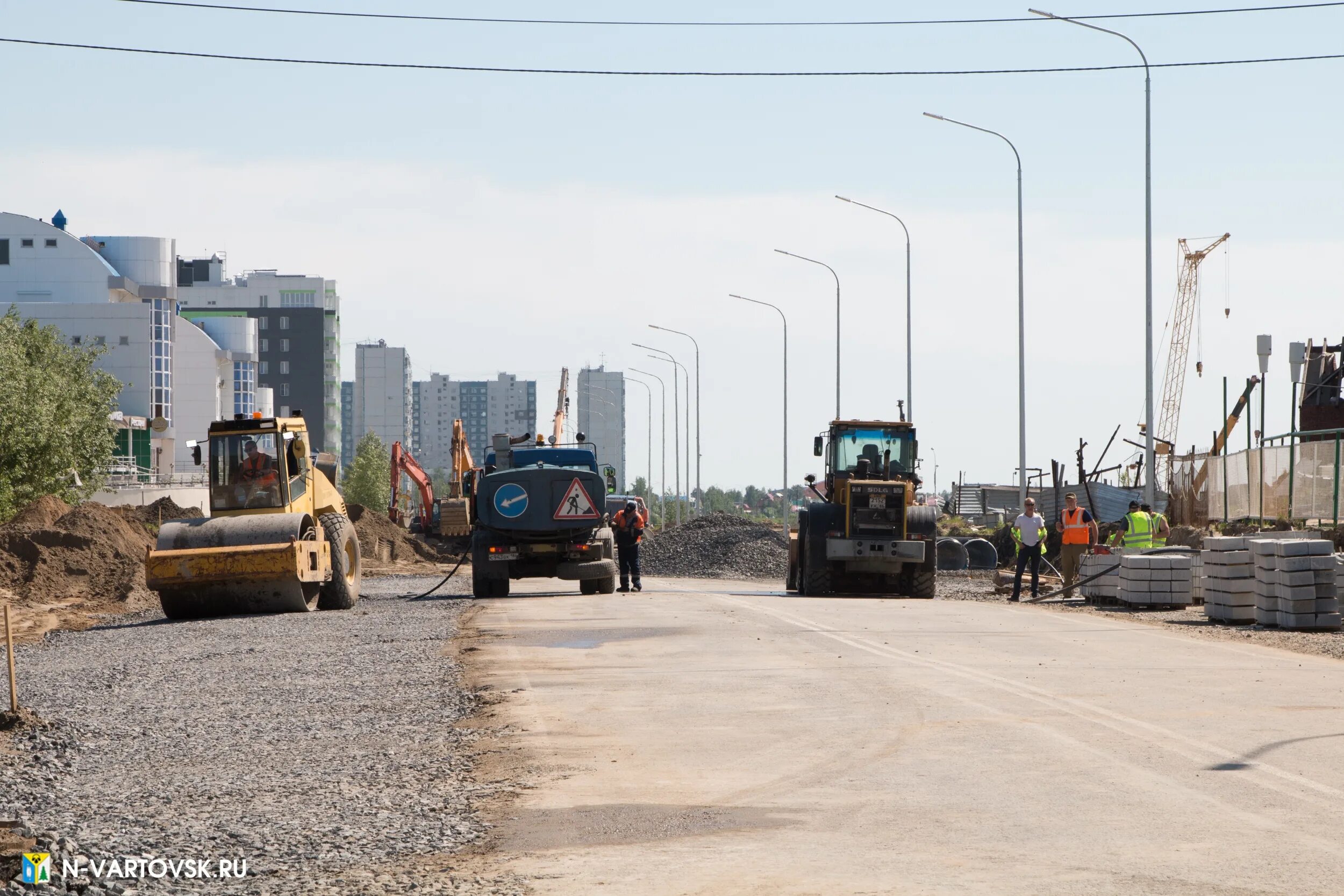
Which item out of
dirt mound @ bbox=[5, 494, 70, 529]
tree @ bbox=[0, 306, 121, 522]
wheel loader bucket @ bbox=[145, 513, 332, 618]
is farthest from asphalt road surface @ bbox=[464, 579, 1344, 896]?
tree @ bbox=[0, 306, 121, 522]

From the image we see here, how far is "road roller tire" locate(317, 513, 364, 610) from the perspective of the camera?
24547 millimetres

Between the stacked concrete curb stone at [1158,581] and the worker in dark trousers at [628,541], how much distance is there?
9769 mm

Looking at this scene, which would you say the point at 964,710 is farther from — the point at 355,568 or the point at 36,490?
the point at 36,490

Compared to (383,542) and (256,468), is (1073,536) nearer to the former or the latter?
(256,468)

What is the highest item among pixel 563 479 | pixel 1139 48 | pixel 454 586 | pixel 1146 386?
pixel 1139 48

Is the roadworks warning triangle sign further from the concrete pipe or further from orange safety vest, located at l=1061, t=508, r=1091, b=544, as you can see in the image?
the concrete pipe

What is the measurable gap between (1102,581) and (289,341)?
13225cm

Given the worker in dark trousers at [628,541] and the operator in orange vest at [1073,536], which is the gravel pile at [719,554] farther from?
the operator in orange vest at [1073,536]

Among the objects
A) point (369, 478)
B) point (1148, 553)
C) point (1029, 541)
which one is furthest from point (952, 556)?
point (369, 478)

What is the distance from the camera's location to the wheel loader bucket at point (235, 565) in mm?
21828

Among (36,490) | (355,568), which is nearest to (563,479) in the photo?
(355,568)

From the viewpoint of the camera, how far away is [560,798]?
833cm

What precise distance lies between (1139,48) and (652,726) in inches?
925

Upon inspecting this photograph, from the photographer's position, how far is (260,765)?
9.62 m
